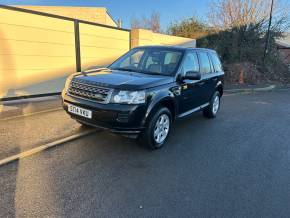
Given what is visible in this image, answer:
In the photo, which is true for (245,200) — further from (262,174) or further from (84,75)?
(84,75)

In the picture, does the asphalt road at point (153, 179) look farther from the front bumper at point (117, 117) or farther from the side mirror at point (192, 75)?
the side mirror at point (192, 75)

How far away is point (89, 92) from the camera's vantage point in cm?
418

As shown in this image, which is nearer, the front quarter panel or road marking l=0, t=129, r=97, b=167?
road marking l=0, t=129, r=97, b=167

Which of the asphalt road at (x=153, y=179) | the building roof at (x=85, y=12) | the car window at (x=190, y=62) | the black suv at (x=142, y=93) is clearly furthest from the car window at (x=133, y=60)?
the building roof at (x=85, y=12)

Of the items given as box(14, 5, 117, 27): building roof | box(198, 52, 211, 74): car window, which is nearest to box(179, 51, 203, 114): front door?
box(198, 52, 211, 74): car window

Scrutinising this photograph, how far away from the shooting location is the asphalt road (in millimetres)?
2875

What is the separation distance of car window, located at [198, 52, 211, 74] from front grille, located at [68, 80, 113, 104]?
108 inches

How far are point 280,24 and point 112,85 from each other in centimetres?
2025

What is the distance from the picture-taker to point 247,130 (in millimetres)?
6023

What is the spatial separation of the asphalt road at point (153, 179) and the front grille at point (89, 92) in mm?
900

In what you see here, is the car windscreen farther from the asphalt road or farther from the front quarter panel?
the asphalt road

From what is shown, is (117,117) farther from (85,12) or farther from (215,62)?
(85,12)

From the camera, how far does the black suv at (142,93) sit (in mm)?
3941

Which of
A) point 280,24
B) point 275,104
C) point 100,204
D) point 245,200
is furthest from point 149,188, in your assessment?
point 280,24
